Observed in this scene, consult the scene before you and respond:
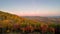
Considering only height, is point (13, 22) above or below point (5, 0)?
below

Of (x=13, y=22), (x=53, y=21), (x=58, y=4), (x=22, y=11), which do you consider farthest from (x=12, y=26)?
(x=58, y=4)

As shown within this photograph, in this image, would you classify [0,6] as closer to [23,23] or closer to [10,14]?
[10,14]

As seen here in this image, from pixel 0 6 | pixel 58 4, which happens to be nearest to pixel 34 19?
pixel 58 4

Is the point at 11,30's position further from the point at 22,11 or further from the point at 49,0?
the point at 49,0

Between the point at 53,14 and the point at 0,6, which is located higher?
the point at 0,6

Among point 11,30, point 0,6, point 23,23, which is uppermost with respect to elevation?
point 0,6

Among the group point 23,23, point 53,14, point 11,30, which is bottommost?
point 11,30
